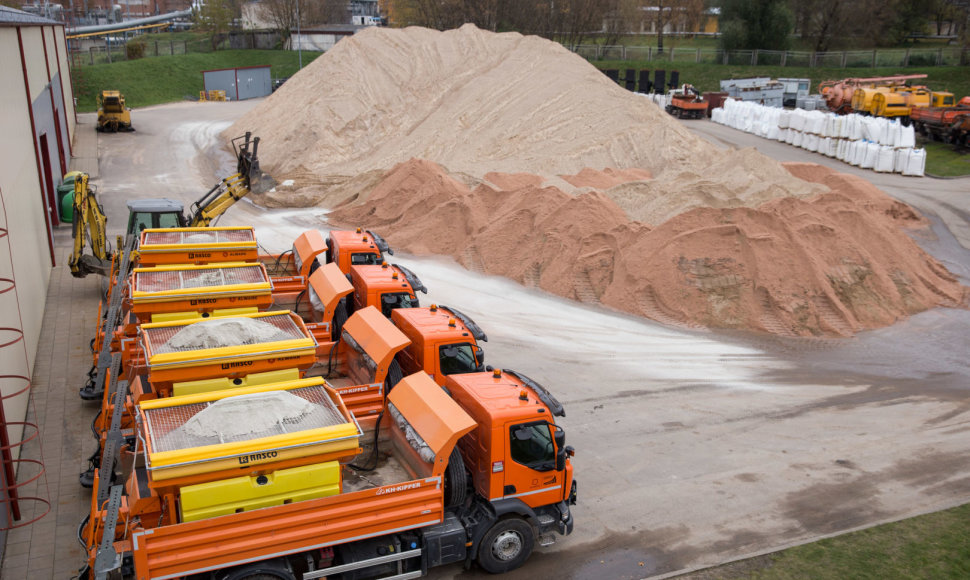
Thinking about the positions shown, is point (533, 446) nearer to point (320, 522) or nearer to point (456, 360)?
point (320, 522)

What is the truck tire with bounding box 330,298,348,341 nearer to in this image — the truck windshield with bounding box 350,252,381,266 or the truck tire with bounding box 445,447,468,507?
the truck windshield with bounding box 350,252,381,266

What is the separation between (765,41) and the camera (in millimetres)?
65125

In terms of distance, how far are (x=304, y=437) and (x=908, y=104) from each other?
4654 centimetres

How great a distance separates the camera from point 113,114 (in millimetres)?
43000

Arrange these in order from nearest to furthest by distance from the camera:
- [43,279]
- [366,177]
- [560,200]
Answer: [43,279] < [560,200] < [366,177]

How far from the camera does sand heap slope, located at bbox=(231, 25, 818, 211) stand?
31.5m

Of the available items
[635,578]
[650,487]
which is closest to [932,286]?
[650,487]

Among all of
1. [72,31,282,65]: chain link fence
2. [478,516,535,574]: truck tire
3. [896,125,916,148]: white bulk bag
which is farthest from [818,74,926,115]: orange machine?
[72,31,282,65]: chain link fence

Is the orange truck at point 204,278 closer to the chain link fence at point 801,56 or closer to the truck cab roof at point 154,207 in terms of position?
the truck cab roof at point 154,207

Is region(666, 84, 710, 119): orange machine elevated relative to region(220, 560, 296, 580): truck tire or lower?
elevated

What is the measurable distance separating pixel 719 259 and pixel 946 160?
88.1 ft

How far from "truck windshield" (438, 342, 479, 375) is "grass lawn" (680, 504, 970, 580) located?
457 centimetres

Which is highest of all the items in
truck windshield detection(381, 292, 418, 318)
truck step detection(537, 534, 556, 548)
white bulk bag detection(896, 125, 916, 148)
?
white bulk bag detection(896, 125, 916, 148)

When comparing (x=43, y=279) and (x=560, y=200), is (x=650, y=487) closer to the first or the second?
(x=560, y=200)
